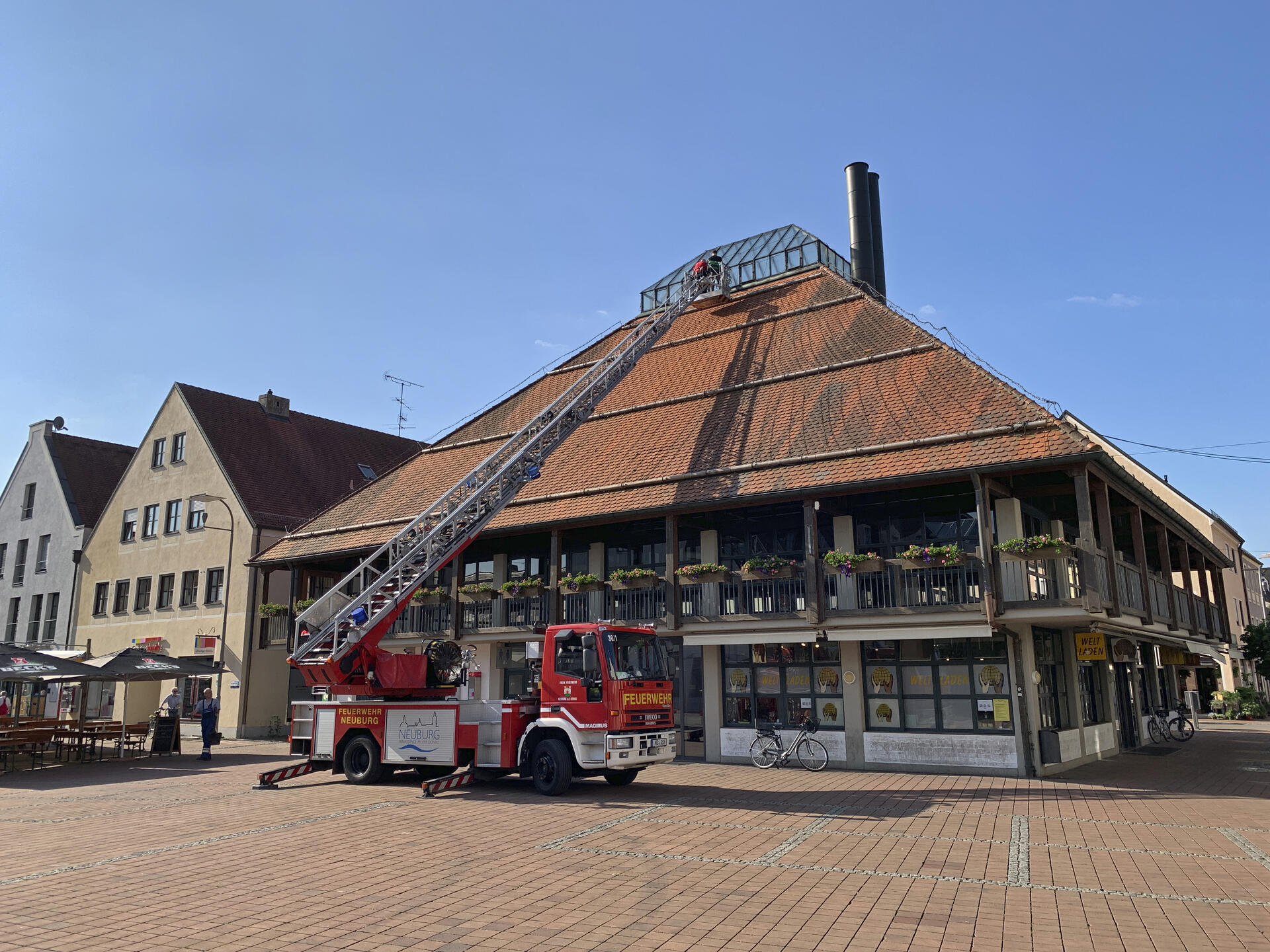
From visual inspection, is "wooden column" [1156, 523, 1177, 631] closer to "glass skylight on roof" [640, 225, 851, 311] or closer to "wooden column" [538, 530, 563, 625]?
"glass skylight on roof" [640, 225, 851, 311]

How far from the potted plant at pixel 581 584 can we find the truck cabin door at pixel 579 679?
277 inches

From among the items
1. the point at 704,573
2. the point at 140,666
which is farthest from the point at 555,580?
the point at 140,666

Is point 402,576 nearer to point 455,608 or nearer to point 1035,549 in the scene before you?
point 455,608

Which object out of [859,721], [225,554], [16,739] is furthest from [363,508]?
[859,721]

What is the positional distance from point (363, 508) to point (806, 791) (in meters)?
19.0

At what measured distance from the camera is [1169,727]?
97.0 ft

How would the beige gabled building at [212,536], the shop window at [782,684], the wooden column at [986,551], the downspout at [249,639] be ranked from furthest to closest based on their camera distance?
the beige gabled building at [212,536] < the downspout at [249,639] < the shop window at [782,684] < the wooden column at [986,551]

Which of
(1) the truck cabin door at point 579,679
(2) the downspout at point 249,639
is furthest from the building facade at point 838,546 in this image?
(1) the truck cabin door at point 579,679

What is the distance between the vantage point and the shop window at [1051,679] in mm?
19953

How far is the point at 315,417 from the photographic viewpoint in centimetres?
4259

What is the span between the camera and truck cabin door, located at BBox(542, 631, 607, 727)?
15.2m

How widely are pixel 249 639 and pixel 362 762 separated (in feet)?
53.8

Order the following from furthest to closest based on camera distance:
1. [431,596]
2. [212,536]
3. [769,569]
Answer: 1. [212,536]
2. [431,596]
3. [769,569]

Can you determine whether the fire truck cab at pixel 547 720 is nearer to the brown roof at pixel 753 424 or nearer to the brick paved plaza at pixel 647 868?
the brick paved plaza at pixel 647 868
